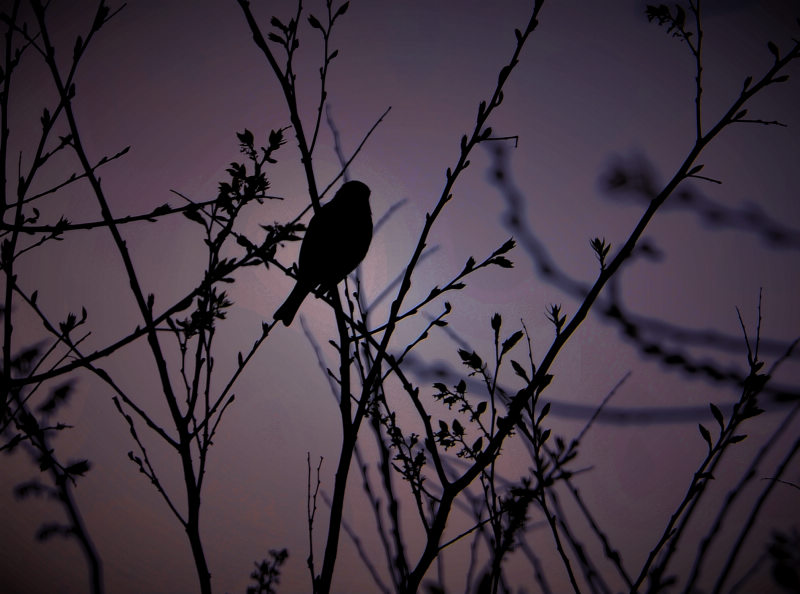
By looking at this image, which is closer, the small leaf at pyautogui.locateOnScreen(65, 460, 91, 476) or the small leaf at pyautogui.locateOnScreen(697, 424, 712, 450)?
the small leaf at pyautogui.locateOnScreen(697, 424, 712, 450)

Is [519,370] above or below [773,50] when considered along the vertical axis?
below

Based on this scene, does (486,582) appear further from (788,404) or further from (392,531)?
(788,404)

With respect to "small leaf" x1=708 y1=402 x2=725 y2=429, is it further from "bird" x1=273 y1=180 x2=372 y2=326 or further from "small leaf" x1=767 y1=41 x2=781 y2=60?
"bird" x1=273 y1=180 x2=372 y2=326

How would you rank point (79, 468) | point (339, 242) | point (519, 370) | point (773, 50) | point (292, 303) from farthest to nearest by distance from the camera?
point (339, 242), point (292, 303), point (79, 468), point (519, 370), point (773, 50)

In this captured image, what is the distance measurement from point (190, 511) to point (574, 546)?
161 centimetres

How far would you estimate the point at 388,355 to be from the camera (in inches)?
72.7

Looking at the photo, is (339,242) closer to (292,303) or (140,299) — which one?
(292,303)

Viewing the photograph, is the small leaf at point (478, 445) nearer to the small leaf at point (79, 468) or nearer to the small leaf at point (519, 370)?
the small leaf at point (519, 370)

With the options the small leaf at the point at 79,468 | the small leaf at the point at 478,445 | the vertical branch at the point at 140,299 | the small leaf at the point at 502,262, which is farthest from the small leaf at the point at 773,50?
the small leaf at the point at 79,468

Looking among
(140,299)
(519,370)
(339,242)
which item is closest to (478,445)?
(519,370)

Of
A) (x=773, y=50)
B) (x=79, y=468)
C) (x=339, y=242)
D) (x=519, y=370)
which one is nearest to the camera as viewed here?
(x=773, y=50)

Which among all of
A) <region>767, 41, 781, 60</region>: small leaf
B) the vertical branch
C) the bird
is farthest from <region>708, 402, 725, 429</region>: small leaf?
the bird

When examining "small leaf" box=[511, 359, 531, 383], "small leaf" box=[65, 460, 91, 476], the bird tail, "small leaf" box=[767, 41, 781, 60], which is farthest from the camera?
the bird tail

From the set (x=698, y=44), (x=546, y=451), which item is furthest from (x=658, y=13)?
(x=546, y=451)
